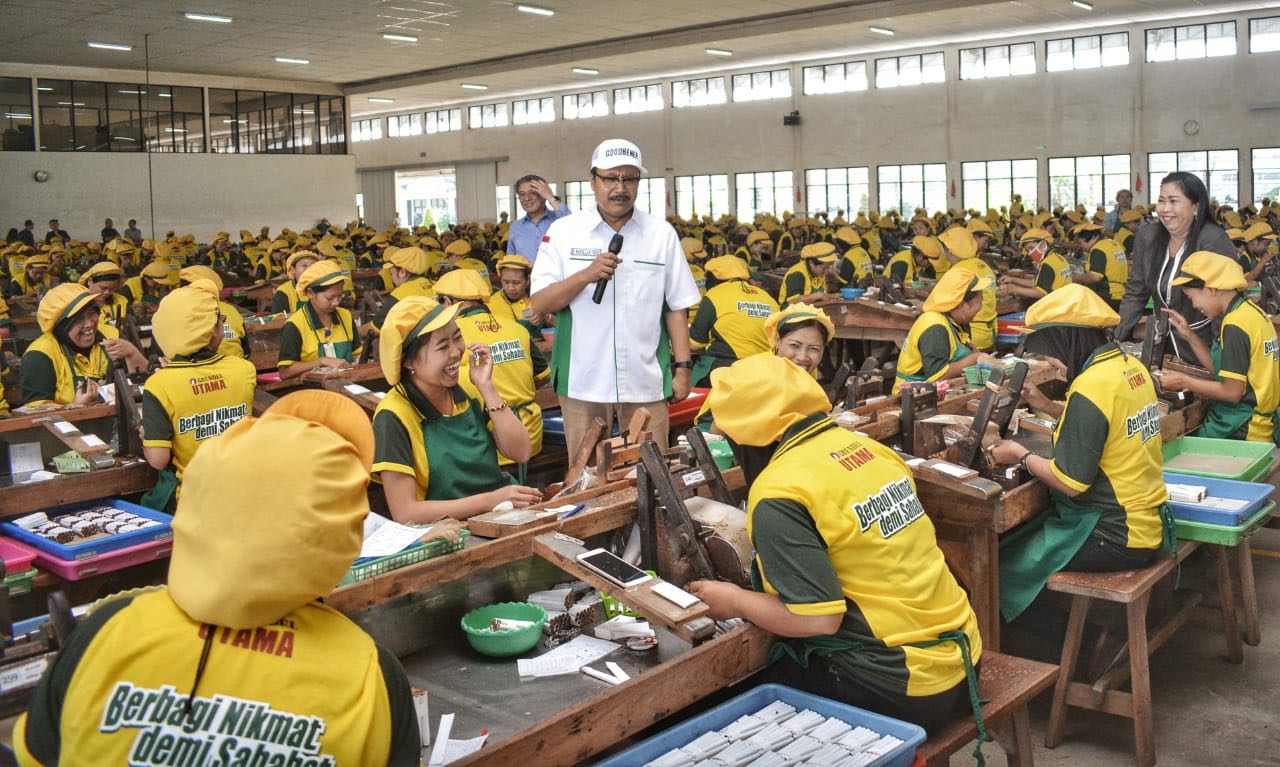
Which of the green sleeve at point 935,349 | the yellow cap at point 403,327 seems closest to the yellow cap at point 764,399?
the yellow cap at point 403,327

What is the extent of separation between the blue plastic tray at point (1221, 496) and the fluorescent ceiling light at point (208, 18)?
648 inches

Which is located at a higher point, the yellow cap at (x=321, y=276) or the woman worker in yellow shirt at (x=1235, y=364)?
the yellow cap at (x=321, y=276)

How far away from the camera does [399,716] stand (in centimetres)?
179

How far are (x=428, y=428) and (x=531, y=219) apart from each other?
4631 millimetres

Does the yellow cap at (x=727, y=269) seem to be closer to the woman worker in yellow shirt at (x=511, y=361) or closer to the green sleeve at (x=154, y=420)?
the woman worker in yellow shirt at (x=511, y=361)

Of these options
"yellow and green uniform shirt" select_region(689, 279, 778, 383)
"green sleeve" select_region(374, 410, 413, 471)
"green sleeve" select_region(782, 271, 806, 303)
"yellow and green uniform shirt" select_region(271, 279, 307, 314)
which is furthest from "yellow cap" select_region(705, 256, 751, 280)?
"green sleeve" select_region(374, 410, 413, 471)

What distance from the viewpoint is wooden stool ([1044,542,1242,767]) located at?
148 inches

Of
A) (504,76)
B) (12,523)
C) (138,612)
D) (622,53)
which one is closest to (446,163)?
(504,76)

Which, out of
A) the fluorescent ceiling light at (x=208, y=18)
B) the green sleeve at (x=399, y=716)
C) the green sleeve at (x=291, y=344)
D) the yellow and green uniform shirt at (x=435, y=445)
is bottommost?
the green sleeve at (x=399, y=716)

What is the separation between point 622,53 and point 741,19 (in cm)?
328

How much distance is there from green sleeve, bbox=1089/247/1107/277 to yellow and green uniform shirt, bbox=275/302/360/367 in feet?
27.1

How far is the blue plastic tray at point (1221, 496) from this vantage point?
4098mm

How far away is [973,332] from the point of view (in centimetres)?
822

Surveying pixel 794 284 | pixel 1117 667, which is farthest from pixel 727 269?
pixel 1117 667
